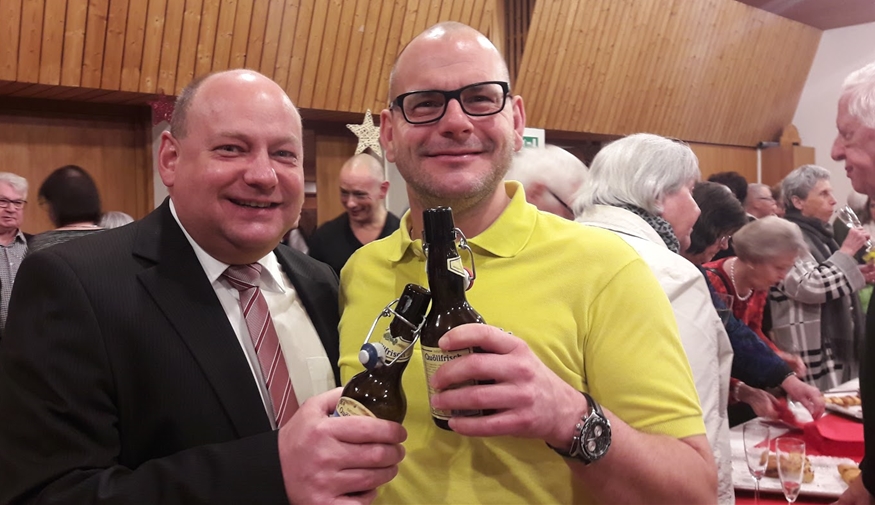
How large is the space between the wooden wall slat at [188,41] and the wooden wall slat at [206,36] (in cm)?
3

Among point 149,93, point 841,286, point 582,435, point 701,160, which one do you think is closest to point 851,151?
point 582,435

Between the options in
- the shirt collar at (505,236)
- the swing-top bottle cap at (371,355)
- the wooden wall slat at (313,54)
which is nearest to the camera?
the swing-top bottle cap at (371,355)

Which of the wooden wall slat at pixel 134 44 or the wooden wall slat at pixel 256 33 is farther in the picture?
the wooden wall slat at pixel 256 33

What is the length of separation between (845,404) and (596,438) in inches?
99.2

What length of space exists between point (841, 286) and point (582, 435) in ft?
10.6

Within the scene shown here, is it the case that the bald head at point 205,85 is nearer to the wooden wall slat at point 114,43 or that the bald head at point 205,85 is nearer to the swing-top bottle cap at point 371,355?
the swing-top bottle cap at point 371,355

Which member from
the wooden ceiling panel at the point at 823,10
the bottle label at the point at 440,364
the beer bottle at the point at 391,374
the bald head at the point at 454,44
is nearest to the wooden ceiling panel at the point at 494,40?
the wooden ceiling panel at the point at 823,10

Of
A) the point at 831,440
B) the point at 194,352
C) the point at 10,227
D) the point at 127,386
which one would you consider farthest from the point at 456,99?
the point at 10,227

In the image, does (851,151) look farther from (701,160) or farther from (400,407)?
(701,160)

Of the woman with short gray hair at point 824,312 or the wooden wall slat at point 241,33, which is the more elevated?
the wooden wall slat at point 241,33

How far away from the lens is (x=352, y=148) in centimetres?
726

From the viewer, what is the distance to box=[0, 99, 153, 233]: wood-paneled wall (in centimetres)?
540

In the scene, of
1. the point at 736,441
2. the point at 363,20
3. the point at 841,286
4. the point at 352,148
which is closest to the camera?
the point at 736,441

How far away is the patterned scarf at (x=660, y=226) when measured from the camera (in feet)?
7.82
